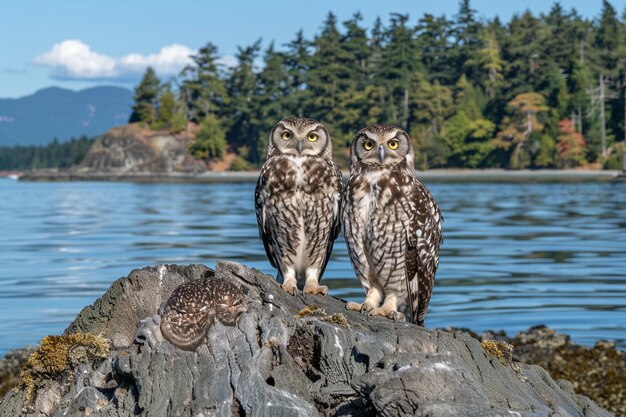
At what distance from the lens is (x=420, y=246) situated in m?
8.65

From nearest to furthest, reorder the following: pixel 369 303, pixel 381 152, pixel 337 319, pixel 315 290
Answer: pixel 337 319, pixel 381 152, pixel 369 303, pixel 315 290

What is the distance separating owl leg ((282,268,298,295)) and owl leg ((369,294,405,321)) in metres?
0.63

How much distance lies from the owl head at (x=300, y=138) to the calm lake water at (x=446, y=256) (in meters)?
9.83

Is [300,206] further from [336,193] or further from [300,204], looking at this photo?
[336,193]

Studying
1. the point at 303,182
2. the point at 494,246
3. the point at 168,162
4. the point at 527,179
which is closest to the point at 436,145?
the point at 527,179

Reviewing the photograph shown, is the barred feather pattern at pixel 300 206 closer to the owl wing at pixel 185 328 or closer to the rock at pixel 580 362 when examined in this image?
the owl wing at pixel 185 328

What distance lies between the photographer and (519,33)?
116m

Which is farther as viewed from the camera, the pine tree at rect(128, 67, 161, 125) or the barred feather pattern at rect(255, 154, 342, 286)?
the pine tree at rect(128, 67, 161, 125)

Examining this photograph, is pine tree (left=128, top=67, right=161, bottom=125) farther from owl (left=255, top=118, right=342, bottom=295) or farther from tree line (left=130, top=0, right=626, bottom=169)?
owl (left=255, top=118, right=342, bottom=295)

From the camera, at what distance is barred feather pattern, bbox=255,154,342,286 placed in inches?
351

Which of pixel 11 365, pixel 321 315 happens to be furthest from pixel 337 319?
pixel 11 365

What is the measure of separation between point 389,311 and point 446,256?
24.8 meters

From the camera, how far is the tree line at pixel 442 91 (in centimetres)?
10319

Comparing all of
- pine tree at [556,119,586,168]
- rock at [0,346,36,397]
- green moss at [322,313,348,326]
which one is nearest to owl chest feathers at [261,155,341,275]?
green moss at [322,313,348,326]
